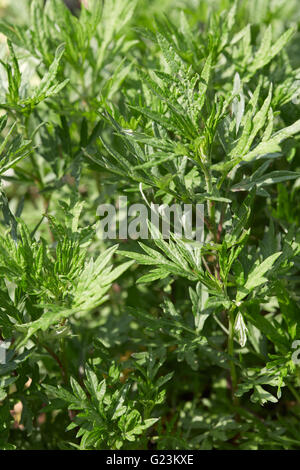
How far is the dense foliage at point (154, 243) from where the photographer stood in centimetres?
91

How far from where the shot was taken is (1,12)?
2.81 meters

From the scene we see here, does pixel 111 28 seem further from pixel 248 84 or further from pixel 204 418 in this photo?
pixel 204 418

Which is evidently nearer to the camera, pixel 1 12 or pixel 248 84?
pixel 248 84

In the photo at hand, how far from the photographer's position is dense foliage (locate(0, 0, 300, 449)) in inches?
35.9

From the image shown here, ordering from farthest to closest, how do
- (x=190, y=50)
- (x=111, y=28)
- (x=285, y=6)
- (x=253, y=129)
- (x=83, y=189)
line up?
1. (x=83, y=189)
2. (x=285, y=6)
3. (x=111, y=28)
4. (x=190, y=50)
5. (x=253, y=129)

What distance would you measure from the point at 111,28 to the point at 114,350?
85 cm

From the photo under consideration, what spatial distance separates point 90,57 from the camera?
52.4 inches

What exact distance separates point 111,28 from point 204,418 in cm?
103

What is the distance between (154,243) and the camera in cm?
110
